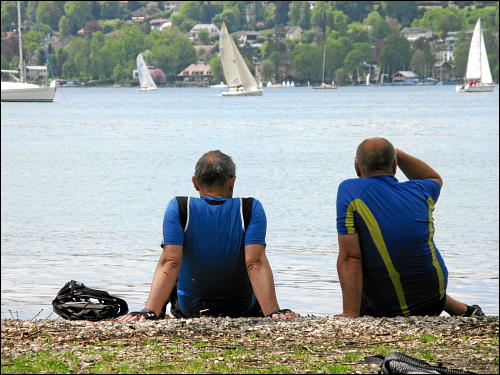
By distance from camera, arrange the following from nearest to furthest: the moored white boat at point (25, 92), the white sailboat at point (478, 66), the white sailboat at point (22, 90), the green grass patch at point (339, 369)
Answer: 1. the green grass patch at point (339, 369)
2. the white sailboat at point (22, 90)
3. the moored white boat at point (25, 92)
4. the white sailboat at point (478, 66)

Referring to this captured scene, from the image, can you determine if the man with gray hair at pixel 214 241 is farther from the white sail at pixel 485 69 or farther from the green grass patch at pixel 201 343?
the white sail at pixel 485 69

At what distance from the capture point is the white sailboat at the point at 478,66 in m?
119

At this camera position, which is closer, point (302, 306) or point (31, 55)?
point (302, 306)

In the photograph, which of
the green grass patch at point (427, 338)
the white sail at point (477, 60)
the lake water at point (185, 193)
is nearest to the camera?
the green grass patch at point (427, 338)

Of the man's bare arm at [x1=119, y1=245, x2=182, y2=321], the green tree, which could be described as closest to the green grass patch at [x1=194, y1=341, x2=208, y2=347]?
the man's bare arm at [x1=119, y1=245, x2=182, y2=321]

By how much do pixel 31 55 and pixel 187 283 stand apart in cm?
18269

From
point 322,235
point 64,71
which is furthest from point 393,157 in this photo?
point 64,71

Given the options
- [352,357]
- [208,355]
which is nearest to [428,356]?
[352,357]

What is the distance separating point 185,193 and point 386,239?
2201 centimetres

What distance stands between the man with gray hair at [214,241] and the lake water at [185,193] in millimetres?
3022

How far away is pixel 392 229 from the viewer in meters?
6.22

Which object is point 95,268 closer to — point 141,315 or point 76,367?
point 141,315

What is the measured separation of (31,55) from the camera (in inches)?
7269

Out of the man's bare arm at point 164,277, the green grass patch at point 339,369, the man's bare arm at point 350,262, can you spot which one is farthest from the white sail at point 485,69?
the green grass patch at point 339,369
